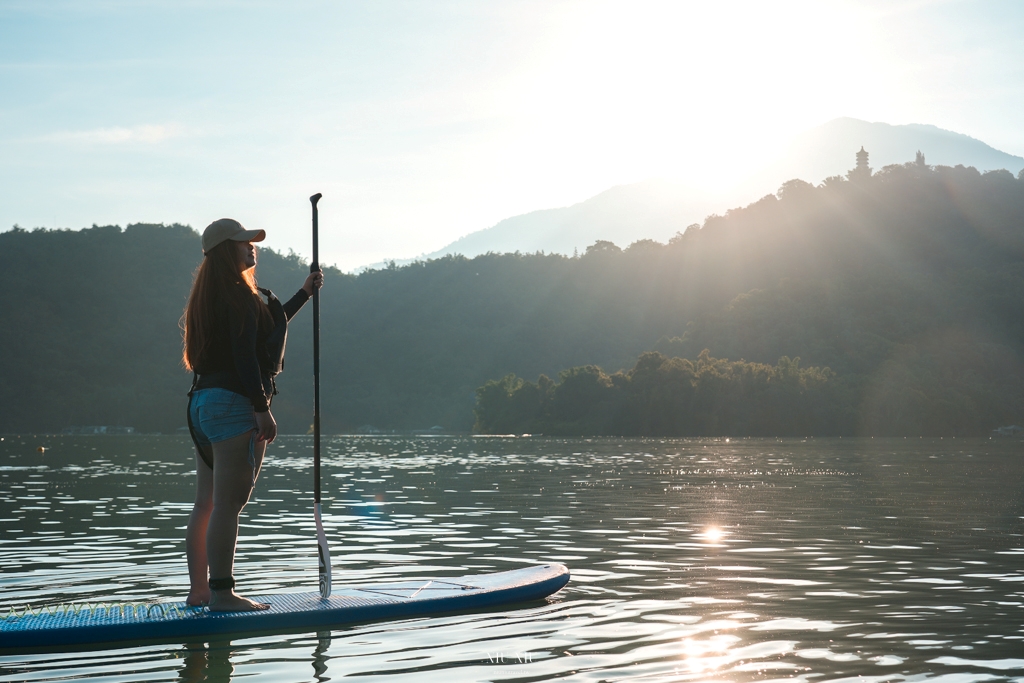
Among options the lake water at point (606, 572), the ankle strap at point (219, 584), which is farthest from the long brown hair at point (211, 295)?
the lake water at point (606, 572)

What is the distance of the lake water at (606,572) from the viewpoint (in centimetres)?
587

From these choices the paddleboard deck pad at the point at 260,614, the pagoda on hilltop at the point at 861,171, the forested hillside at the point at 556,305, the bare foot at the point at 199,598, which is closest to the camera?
the paddleboard deck pad at the point at 260,614

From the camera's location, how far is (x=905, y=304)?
374 ft

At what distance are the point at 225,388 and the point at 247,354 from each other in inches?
10.5

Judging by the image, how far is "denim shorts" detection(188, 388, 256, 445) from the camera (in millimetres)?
6477

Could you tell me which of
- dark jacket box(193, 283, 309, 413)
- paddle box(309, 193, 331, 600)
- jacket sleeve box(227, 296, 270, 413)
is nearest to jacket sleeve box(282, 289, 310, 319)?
paddle box(309, 193, 331, 600)

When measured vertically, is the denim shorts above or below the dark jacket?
below

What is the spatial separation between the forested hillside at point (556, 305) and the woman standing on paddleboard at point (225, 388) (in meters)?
98.9

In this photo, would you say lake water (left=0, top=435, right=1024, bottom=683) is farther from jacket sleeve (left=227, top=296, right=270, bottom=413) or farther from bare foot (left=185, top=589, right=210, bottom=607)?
jacket sleeve (left=227, top=296, right=270, bottom=413)

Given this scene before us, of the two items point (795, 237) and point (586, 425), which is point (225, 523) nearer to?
point (586, 425)

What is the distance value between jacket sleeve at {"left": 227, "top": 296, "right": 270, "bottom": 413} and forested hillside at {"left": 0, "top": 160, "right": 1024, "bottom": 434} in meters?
99.1

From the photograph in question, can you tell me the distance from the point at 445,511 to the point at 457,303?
15624cm

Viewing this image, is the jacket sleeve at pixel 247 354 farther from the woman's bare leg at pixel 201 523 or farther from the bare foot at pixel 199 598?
the bare foot at pixel 199 598

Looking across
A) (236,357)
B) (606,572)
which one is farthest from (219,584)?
(606,572)
